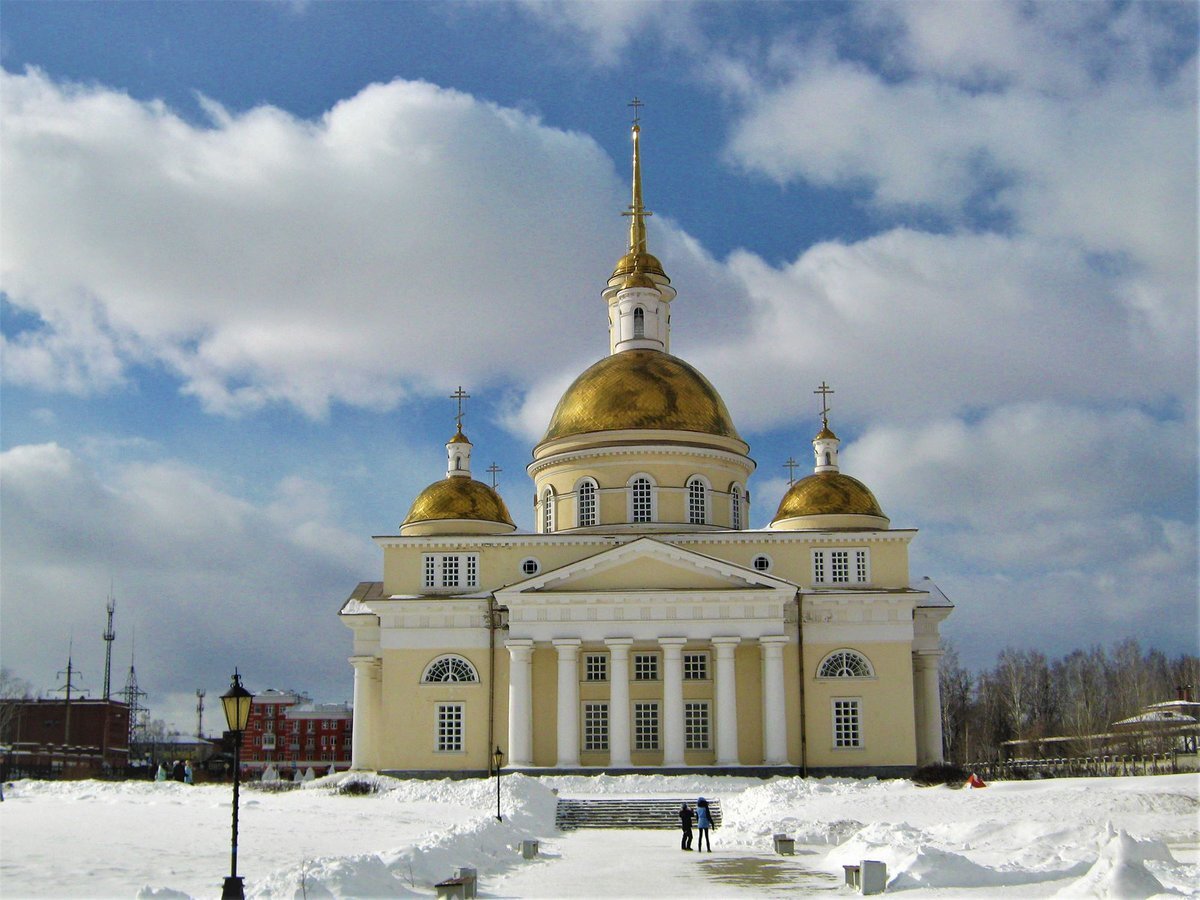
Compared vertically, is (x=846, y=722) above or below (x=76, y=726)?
above

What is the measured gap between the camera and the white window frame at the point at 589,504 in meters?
48.2

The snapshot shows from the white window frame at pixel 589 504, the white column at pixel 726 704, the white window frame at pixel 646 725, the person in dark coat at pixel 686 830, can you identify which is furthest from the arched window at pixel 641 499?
the person in dark coat at pixel 686 830

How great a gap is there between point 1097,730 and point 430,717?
35698mm

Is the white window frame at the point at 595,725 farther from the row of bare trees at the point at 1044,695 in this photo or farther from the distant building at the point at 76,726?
the distant building at the point at 76,726

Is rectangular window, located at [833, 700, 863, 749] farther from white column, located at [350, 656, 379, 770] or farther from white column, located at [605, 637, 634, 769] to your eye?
white column, located at [350, 656, 379, 770]

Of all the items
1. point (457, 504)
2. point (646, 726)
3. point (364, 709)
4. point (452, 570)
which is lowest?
point (646, 726)

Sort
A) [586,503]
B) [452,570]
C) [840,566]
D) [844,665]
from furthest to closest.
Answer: [586,503]
[452,570]
[840,566]
[844,665]

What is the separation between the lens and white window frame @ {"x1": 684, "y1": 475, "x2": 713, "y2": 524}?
48.2 metres

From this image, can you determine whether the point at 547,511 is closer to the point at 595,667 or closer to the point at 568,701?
the point at 595,667

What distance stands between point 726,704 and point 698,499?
28.2 feet

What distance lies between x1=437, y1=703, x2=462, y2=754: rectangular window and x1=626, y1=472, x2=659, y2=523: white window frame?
9.07 meters

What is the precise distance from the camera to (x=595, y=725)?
43.6 m

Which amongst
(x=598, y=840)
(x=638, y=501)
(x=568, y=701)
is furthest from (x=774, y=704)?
(x=598, y=840)

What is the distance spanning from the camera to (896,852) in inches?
846
